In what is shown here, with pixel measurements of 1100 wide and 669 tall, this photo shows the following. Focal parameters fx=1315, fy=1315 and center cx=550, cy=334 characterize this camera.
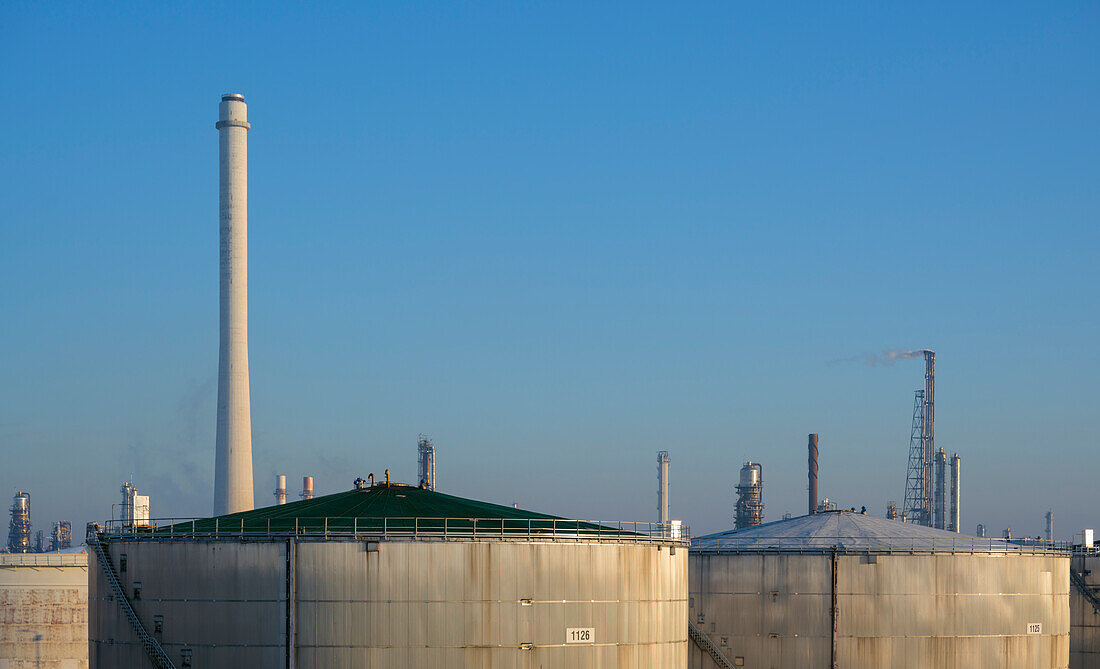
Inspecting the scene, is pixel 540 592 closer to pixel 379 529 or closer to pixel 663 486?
pixel 379 529

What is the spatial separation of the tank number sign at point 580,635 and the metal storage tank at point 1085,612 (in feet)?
111

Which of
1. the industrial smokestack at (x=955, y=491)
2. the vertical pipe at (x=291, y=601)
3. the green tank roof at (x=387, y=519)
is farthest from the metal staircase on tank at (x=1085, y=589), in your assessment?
the industrial smokestack at (x=955, y=491)

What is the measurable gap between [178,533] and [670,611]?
50.8 ft

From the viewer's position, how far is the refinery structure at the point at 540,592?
120ft

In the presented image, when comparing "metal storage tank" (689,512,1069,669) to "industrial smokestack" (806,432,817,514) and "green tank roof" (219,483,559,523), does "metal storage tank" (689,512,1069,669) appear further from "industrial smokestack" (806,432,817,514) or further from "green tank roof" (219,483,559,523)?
"industrial smokestack" (806,432,817,514)

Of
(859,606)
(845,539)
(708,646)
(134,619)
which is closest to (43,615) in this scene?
(134,619)

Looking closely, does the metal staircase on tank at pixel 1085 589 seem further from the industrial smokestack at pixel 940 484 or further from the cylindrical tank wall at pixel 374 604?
the industrial smokestack at pixel 940 484

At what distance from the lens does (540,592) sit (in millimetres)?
37750

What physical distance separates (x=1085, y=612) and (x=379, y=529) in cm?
4052

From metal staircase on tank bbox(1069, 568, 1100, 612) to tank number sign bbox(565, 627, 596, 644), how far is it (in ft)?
115

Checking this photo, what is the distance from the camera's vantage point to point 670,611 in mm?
42062

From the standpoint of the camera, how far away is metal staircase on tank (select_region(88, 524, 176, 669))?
37.5 m

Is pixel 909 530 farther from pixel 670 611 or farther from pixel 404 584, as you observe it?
pixel 404 584

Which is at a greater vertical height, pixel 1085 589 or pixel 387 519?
pixel 387 519
